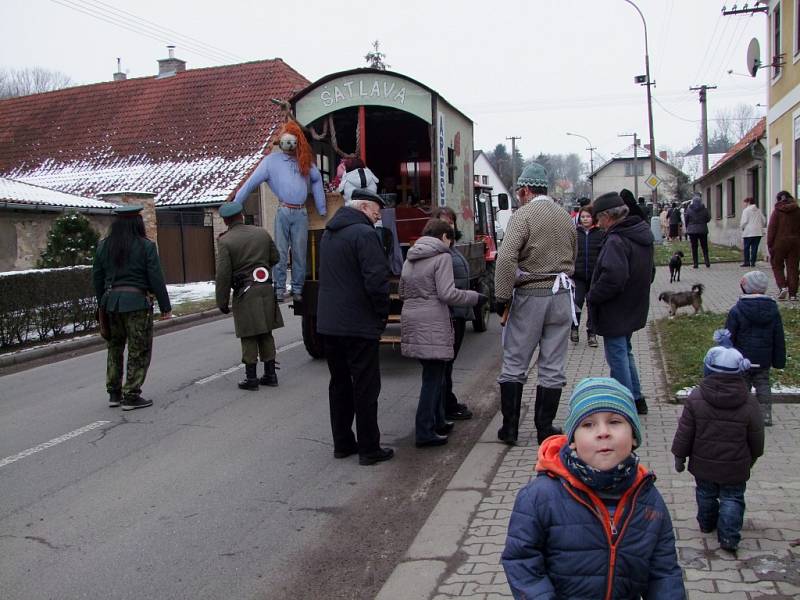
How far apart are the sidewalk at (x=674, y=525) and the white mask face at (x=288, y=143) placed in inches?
186

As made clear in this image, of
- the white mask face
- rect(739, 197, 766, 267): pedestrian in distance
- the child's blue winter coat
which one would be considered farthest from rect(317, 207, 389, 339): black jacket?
rect(739, 197, 766, 267): pedestrian in distance

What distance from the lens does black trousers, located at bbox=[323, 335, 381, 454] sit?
579 centimetres

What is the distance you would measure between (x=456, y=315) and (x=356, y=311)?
107cm

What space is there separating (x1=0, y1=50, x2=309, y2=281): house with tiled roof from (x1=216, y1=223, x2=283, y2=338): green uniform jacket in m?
15.9

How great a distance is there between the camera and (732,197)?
3034 centimetres

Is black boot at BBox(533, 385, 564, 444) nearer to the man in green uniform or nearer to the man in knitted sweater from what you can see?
the man in knitted sweater

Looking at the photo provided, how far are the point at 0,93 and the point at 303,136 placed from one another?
5787 centimetres

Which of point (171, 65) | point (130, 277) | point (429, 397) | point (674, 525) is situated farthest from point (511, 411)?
point (171, 65)

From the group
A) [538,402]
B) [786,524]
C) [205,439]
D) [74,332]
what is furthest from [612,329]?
[74,332]

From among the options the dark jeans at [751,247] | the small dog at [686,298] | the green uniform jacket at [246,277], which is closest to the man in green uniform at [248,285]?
the green uniform jacket at [246,277]

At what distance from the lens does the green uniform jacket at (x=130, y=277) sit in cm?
762

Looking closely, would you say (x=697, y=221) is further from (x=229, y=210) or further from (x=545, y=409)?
(x=545, y=409)

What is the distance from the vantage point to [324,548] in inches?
175

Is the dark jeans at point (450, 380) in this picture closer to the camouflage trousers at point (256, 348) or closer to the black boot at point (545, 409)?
the black boot at point (545, 409)
